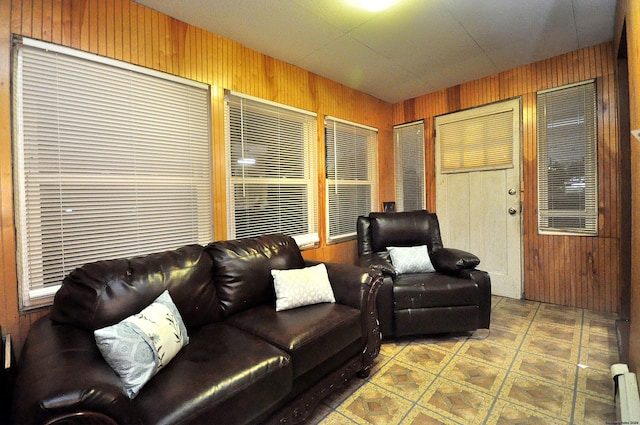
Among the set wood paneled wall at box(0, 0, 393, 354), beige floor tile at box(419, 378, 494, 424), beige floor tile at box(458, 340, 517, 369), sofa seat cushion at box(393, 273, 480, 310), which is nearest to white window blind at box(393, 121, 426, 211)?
wood paneled wall at box(0, 0, 393, 354)

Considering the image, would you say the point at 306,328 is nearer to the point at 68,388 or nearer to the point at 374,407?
the point at 374,407

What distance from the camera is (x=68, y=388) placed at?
2.83ft

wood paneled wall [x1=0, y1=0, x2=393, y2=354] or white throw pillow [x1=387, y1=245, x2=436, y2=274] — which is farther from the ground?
wood paneled wall [x1=0, y1=0, x2=393, y2=354]

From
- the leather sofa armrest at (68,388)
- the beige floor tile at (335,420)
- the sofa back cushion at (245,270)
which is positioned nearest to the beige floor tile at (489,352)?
the beige floor tile at (335,420)

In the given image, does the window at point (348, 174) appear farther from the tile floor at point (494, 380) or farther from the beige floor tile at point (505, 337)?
the beige floor tile at point (505, 337)

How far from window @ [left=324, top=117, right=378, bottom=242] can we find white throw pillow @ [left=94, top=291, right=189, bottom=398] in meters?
2.16

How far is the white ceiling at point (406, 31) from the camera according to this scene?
6.81 feet

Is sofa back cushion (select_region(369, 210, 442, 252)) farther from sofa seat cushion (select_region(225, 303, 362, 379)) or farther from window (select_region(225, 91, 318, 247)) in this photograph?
sofa seat cushion (select_region(225, 303, 362, 379))

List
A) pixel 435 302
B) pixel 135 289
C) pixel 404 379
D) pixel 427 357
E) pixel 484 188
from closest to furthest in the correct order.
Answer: pixel 135 289
pixel 404 379
pixel 427 357
pixel 435 302
pixel 484 188

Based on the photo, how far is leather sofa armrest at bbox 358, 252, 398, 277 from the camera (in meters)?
2.48

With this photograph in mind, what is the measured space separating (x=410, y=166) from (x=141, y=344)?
382 centimetres

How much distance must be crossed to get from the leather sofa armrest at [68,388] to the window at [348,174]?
98.3 inches

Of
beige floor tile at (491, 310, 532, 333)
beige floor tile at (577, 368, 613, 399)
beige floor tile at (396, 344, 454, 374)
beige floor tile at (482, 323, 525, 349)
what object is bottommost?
beige floor tile at (396, 344, 454, 374)

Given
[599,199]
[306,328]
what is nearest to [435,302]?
[306,328]
